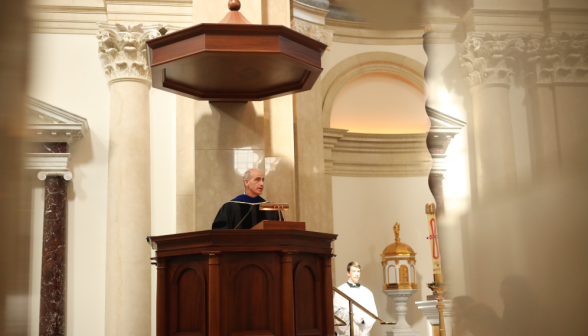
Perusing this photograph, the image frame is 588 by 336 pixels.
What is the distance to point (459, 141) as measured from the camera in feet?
1.33

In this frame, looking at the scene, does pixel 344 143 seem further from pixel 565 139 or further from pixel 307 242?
pixel 565 139

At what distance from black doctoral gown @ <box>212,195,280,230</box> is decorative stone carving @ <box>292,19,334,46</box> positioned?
21.9ft

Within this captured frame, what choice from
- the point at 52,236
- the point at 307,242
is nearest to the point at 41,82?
the point at 307,242

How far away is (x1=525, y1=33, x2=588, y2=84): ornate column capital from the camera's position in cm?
34

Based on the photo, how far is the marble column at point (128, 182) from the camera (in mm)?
8500

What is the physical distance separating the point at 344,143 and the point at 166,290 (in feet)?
32.1

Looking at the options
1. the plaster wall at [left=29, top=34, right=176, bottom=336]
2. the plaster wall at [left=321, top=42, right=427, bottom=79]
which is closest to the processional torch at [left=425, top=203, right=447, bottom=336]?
the plaster wall at [left=29, top=34, right=176, bottom=336]

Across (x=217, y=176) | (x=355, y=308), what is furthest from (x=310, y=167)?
(x=217, y=176)

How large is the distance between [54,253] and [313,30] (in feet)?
23.0

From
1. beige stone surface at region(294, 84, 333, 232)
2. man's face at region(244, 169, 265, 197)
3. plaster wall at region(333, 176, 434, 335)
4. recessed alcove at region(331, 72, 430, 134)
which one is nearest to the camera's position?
man's face at region(244, 169, 265, 197)

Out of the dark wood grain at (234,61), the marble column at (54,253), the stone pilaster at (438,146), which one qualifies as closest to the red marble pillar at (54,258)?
the marble column at (54,253)

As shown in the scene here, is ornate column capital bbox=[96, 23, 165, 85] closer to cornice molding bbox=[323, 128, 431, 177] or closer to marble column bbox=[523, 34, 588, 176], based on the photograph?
cornice molding bbox=[323, 128, 431, 177]

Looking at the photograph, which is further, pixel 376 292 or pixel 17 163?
pixel 376 292

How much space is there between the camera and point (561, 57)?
0.34 metres
